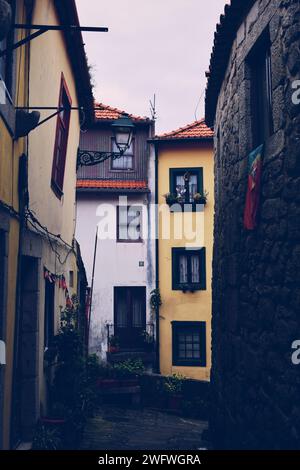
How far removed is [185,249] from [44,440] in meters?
10.9

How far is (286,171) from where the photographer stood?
4090 mm

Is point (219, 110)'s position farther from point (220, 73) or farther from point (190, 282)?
point (190, 282)

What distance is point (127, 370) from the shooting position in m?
13.5

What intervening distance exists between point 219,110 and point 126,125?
157cm

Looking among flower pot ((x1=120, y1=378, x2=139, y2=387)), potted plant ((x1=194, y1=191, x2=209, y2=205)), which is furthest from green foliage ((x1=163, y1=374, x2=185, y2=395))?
potted plant ((x1=194, y1=191, x2=209, y2=205))

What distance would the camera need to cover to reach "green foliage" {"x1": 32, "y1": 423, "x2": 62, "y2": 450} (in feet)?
18.3

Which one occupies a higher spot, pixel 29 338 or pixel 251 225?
pixel 251 225

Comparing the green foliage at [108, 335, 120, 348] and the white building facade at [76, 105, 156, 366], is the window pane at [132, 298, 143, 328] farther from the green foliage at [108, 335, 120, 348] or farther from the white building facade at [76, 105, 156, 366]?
the green foliage at [108, 335, 120, 348]

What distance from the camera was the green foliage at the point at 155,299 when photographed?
1553cm

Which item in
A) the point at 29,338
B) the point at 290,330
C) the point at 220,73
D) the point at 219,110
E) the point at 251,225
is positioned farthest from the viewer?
the point at 219,110

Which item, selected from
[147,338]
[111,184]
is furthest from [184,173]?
[147,338]

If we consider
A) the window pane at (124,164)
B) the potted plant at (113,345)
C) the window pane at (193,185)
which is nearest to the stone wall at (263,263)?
the potted plant at (113,345)

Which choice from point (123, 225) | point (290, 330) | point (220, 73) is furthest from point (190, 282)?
point (290, 330)

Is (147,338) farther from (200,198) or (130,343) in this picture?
(200,198)
